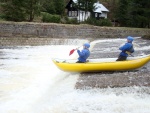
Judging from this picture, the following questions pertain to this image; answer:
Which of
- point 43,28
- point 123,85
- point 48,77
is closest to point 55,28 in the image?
point 43,28

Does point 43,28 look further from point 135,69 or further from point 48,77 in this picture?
point 135,69

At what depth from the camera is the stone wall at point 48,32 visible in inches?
947

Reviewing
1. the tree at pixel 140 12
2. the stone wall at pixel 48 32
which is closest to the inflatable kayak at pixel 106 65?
the stone wall at pixel 48 32

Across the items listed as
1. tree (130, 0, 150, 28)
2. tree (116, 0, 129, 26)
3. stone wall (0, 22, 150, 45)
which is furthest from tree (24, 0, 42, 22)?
tree (116, 0, 129, 26)

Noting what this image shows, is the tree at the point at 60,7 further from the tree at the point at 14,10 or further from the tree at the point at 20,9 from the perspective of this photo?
the tree at the point at 14,10

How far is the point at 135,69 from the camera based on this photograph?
395 inches

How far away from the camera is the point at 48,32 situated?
25.9 metres

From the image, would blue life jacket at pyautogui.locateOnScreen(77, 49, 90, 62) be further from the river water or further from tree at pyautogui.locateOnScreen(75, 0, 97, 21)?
tree at pyautogui.locateOnScreen(75, 0, 97, 21)

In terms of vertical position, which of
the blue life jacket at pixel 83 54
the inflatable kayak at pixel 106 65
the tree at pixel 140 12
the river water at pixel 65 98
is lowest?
the river water at pixel 65 98

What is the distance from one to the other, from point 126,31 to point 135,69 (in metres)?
19.1

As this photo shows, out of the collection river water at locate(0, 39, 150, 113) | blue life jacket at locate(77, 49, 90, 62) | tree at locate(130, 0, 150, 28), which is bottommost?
river water at locate(0, 39, 150, 113)

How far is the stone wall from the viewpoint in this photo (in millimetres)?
24062

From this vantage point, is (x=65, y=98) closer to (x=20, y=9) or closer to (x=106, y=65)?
(x=106, y=65)

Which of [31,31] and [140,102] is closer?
[140,102]
